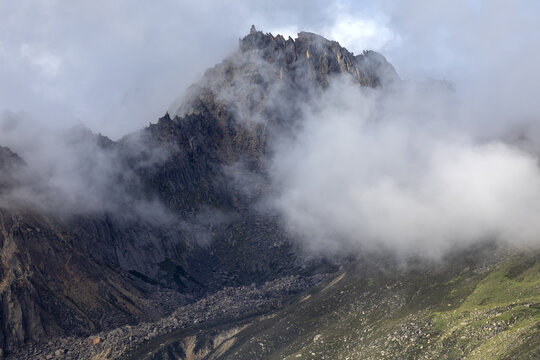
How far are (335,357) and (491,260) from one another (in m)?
66.5

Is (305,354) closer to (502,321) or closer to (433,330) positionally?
(433,330)

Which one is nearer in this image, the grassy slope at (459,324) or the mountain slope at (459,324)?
the grassy slope at (459,324)

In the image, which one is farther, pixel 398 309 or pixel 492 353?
pixel 398 309

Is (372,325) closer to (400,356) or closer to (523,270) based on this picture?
(400,356)

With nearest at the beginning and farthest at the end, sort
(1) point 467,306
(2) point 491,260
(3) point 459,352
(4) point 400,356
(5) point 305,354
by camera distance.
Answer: (3) point 459,352 → (4) point 400,356 → (1) point 467,306 → (5) point 305,354 → (2) point 491,260

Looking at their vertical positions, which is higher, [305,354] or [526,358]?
[305,354]

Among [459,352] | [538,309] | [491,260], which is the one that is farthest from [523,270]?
[459,352]

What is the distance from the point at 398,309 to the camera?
193m

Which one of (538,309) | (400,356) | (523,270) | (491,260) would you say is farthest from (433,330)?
(491,260)

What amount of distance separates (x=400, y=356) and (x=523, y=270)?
177ft


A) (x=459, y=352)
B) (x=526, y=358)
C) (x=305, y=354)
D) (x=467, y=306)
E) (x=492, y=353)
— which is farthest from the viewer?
(x=305, y=354)

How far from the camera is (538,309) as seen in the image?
465 feet

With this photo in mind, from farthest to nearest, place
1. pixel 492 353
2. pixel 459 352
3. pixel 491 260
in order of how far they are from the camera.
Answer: pixel 491 260
pixel 459 352
pixel 492 353

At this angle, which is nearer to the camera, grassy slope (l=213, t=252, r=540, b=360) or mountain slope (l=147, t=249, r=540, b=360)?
grassy slope (l=213, t=252, r=540, b=360)
